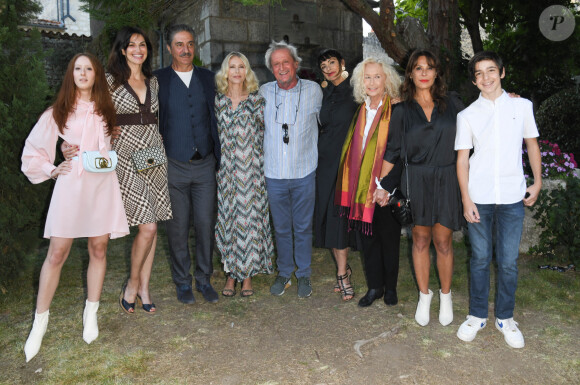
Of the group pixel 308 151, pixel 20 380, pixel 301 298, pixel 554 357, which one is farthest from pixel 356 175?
pixel 20 380

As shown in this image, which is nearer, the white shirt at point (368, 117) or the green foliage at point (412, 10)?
the white shirt at point (368, 117)

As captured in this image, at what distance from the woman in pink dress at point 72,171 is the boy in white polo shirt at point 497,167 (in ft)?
7.89

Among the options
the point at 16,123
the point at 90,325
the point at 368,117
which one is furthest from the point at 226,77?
the point at 90,325

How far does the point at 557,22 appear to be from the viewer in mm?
10117

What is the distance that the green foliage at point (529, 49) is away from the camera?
34.0 feet

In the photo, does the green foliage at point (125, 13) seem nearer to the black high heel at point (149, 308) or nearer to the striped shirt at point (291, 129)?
the striped shirt at point (291, 129)

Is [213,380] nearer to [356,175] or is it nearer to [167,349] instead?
[167,349]

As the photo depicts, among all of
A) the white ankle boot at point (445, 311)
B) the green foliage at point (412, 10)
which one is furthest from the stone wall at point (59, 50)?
the white ankle boot at point (445, 311)

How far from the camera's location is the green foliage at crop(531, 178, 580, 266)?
520cm

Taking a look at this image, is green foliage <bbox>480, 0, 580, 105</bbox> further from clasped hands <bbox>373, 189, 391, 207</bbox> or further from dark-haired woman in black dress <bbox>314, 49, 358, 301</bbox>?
clasped hands <bbox>373, 189, 391, 207</bbox>

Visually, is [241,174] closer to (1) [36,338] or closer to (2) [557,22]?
(1) [36,338]

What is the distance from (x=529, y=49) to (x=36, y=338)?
34.7 ft

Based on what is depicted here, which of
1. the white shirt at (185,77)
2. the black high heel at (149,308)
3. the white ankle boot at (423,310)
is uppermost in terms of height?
the white shirt at (185,77)

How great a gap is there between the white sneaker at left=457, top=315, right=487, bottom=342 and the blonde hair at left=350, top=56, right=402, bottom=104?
68.9 inches
